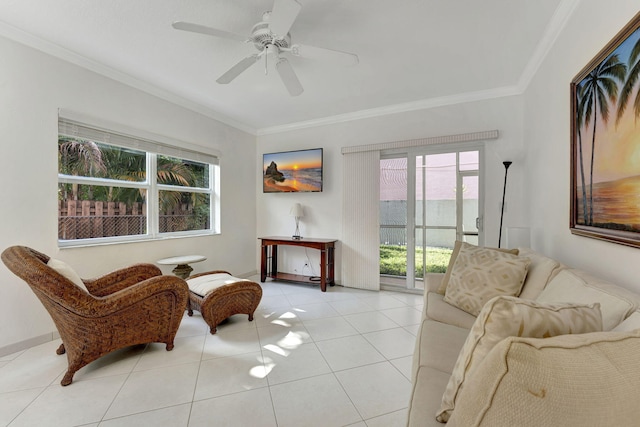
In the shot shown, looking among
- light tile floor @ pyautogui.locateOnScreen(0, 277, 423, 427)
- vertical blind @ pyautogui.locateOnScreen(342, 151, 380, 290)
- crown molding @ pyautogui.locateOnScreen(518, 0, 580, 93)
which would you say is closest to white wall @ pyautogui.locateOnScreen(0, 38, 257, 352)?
light tile floor @ pyautogui.locateOnScreen(0, 277, 423, 427)

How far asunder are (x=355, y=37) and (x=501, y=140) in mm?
2175

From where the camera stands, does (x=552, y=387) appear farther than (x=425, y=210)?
No

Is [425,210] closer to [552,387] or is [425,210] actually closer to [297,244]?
[297,244]


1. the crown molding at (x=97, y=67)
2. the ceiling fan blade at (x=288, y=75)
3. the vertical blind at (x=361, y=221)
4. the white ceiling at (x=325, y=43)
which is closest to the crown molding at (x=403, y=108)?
the white ceiling at (x=325, y=43)

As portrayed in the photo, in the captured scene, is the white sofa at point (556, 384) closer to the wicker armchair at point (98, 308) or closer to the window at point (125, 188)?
the wicker armchair at point (98, 308)

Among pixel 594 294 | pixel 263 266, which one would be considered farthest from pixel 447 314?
pixel 263 266

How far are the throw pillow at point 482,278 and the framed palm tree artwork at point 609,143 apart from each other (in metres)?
0.43

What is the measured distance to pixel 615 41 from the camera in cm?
134

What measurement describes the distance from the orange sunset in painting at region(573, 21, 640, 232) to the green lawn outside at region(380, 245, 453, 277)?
2005 millimetres

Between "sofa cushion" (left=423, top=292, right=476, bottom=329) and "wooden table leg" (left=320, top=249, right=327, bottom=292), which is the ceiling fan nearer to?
"sofa cushion" (left=423, top=292, right=476, bottom=329)

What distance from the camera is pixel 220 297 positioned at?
2.51 metres

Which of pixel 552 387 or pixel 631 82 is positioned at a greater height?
pixel 631 82

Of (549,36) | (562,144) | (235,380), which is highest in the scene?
(549,36)

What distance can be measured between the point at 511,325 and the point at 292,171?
3948 millimetres
